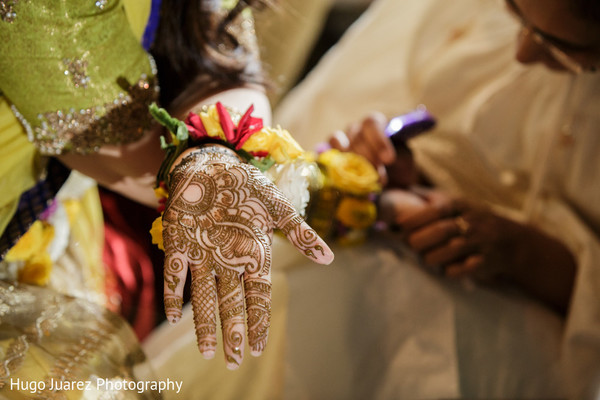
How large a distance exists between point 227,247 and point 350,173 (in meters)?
0.48

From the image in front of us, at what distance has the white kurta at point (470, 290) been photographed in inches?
34.7

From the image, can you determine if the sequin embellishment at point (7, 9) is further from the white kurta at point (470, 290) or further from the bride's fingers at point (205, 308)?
the white kurta at point (470, 290)

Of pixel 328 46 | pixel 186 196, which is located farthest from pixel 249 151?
pixel 328 46

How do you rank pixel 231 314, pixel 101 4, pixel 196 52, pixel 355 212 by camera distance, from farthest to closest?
pixel 355 212 < pixel 196 52 < pixel 101 4 < pixel 231 314

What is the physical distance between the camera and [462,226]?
0.97 metres

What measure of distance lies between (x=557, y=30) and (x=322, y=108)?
704mm

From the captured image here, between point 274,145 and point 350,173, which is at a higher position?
point 274,145

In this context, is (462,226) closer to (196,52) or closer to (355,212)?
(355,212)

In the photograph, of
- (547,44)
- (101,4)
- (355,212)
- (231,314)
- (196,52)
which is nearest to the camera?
(231,314)

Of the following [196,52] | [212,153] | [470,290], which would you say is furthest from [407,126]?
[212,153]

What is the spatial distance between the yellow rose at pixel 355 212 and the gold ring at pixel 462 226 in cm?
17

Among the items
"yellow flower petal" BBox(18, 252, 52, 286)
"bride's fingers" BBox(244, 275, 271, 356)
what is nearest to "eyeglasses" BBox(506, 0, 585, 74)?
"bride's fingers" BBox(244, 275, 271, 356)

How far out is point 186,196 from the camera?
449 millimetres

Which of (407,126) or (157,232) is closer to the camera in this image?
(157,232)
